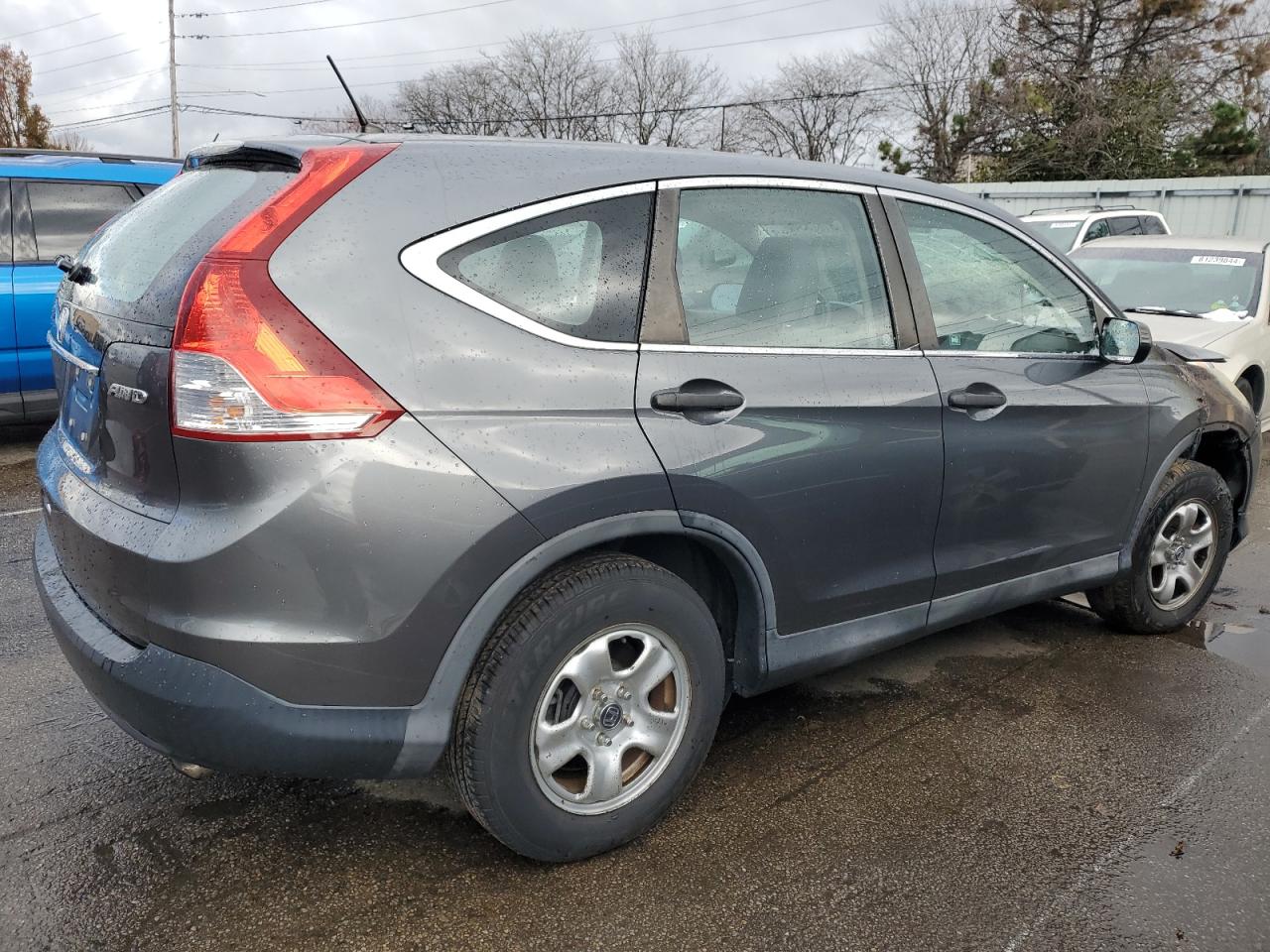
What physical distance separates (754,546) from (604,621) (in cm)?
49

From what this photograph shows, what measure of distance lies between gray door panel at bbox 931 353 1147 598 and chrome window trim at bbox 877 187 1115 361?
0.07 feet

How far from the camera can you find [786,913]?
2.43 metres

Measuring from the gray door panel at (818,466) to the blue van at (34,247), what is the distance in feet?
18.6

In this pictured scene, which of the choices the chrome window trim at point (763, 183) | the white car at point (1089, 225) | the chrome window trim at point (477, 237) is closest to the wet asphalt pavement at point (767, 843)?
the chrome window trim at point (477, 237)

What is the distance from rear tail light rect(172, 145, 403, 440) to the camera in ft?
6.73

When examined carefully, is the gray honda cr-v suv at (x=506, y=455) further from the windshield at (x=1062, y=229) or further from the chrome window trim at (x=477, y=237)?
the windshield at (x=1062, y=229)

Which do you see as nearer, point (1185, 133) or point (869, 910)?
point (869, 910)

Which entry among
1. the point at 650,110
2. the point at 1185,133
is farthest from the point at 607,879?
the point at 650,110

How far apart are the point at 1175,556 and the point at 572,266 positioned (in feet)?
9.96

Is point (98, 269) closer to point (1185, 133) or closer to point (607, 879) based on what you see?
point (607, 879)

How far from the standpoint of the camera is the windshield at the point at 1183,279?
7.32 metres

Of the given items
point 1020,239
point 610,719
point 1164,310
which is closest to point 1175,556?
point 1020,239

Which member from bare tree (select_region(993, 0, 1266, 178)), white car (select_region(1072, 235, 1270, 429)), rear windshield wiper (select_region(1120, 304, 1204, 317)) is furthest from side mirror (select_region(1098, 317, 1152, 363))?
bare tree (select_region(993, 0, 1266, 178))

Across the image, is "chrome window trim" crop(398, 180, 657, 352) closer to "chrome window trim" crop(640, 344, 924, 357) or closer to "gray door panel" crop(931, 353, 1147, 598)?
"chrome window trim" crop(640, 344, 924, 357)
